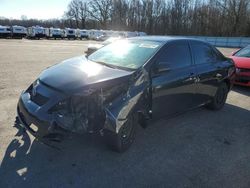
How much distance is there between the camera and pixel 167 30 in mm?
61844

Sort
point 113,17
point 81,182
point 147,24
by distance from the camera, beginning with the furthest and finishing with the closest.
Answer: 1. point 113,17
2. point 147,24
3. point 81,182

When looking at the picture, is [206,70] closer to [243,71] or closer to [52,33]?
[243,71]

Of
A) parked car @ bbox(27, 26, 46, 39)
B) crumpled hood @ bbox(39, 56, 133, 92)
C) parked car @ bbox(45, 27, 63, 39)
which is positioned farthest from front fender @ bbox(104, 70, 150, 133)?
parked car @ bbox(45, 27, 63, 39)

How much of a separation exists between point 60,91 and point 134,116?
1129 mm

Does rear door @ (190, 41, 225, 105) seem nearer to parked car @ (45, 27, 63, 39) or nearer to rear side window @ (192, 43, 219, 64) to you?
rear side window @ (192, 43, 219, 64)

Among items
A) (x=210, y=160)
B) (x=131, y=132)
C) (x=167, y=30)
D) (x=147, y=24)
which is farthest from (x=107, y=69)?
(x=147, y=24)

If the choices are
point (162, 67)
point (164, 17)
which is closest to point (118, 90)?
point (162, 67)

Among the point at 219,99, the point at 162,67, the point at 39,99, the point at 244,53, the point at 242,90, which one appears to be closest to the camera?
the point at 39,99

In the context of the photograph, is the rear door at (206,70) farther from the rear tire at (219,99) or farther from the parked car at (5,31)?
the parked car at (5,31)

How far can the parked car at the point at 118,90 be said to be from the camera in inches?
120

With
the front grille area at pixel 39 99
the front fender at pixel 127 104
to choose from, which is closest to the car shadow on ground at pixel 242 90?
the front fender at pixel 127 104

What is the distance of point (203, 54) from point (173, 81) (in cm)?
141

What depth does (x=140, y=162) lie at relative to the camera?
343cm

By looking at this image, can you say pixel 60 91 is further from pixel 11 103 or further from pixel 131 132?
pixel 11 103
